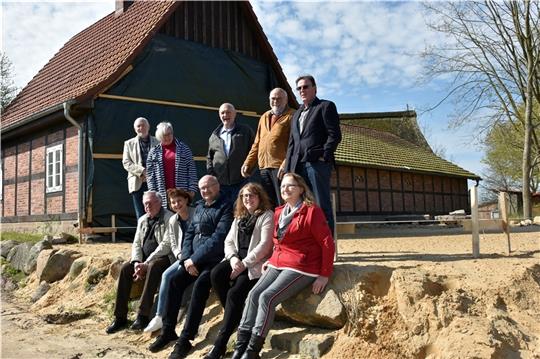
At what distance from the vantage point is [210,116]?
485 inches

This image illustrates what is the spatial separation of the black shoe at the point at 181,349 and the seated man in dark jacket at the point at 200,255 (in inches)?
1.8

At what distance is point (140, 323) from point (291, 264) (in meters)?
2.14

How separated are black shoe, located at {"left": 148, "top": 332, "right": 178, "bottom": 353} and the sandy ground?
0.07 meters

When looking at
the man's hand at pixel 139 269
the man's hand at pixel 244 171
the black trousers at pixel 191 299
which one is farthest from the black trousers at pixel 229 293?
the man's hand at pixel 139 269

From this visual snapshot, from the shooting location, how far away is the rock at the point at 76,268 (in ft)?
24.6

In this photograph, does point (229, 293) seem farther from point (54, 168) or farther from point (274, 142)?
point (54, 168)

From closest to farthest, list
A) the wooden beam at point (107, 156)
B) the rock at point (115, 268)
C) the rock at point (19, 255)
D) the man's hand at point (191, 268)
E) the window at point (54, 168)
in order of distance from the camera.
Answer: the man's hand at point (191, 268) < the rock at point (115, 268) < the rock at point (19, 255) < the wooden beam at point (107, 156) < the window at point (54, 168)

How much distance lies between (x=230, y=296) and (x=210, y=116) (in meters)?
8.27

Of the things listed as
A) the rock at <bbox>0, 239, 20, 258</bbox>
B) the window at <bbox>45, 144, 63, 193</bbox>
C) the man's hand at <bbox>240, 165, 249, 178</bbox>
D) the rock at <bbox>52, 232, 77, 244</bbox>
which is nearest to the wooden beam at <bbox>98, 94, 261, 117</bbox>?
the window at <bbox>45, 144, 63, 193</bbox>

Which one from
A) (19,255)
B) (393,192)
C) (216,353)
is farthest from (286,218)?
(393,192)

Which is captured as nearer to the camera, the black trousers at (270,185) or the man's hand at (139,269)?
the black trousers at (270,185)

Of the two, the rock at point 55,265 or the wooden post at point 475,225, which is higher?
the wooden post at point 475,225

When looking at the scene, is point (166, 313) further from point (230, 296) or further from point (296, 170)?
point (296, 170)

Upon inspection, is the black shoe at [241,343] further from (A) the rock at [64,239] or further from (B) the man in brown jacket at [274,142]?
(A) the rock at [64,239]
